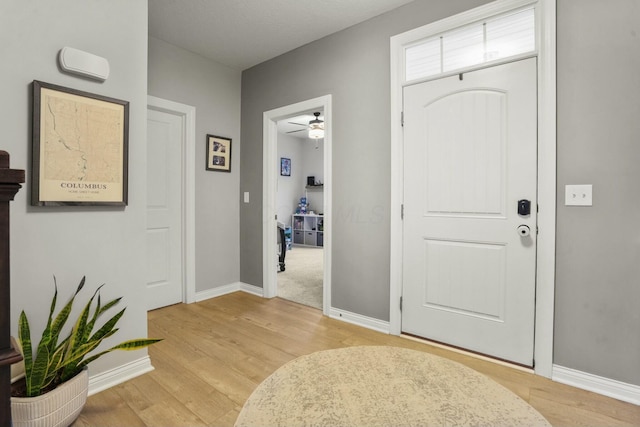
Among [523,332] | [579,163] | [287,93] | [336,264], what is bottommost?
[523,332]

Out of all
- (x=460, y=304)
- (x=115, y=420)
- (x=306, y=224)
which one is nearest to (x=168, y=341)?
(x=115, y=420)

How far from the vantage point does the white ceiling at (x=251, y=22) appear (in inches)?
96.3

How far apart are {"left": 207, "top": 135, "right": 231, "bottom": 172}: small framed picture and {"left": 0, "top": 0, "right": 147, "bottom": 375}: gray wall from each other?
143 cm

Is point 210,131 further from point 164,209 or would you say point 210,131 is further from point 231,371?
point 231,371

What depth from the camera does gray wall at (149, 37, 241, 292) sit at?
305 cm

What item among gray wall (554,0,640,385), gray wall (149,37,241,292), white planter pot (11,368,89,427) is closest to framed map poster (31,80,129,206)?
white planter pot (11,368,89,427)

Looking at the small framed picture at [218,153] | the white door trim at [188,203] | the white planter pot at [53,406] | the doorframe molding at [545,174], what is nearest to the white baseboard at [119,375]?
the white planter pot at [53,406]

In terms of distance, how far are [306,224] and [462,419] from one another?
701 centimetres

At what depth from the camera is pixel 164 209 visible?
311 cm

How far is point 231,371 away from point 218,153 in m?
2.31

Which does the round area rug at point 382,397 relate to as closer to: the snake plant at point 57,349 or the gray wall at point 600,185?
the snake plant at point 57,349

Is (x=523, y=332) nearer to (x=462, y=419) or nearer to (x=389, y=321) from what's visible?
(x=389, y=321)

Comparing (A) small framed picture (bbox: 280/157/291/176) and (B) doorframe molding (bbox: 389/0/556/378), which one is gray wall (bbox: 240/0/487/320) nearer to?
(B) doorframe molding (bbox: 389/0/556/378)

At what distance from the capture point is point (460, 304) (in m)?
2.23
